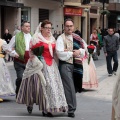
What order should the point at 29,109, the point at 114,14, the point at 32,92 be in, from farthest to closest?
1. the point at 114,14
2. the point at 29,109
3. the point at 32,92

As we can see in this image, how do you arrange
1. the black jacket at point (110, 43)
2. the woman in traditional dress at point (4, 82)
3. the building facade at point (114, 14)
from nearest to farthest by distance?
the woman in traditional dress at point (4, 82), the black jacket at point (110, 43), the building facade at point (114, 14)

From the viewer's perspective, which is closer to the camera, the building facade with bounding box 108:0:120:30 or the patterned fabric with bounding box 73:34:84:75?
the patterned fabric with bounding box 73:34:84:75

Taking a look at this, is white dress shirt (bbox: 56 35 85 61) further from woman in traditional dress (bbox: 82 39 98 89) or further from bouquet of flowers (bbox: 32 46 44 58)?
woman in traditional dress (bbox: 82 39 98 89)

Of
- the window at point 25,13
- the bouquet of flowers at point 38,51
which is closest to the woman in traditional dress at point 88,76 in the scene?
the bouquet of flowers at point 38,51

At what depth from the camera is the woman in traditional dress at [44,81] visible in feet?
28.1

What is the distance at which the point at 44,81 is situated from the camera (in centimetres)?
855

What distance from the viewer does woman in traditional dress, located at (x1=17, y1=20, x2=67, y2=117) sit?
858cm

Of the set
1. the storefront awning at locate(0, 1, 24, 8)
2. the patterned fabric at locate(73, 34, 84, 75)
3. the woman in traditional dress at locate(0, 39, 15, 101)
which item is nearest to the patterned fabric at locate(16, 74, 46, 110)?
the patterned fabric at locate(73, 34, 84, 75)

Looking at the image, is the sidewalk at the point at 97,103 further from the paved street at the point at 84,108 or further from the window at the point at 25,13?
the window at the point at 25,13

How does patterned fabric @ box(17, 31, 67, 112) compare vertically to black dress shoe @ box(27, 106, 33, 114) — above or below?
above

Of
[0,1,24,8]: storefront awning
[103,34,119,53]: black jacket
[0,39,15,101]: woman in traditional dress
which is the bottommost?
[0,39,15,101]: woman in traditional dress

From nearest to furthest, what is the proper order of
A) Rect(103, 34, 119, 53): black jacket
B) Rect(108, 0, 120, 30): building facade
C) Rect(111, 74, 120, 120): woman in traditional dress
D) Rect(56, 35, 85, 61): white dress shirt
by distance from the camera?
Rect(111, 74, 120, 120): woman in traditional dress → Rect(56, 35, 85, 61): white dress shirt → Rect(103, 34, 119, 53): black jacket → Rect(108, 0, 120, 30): building facade

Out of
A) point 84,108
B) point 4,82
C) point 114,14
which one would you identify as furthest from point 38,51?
point 114,14

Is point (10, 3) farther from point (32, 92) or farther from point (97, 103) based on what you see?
point (32, 92)
